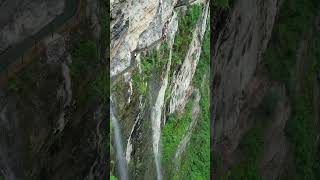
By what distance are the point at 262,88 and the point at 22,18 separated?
2539 mm

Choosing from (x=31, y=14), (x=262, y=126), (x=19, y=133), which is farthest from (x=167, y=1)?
(x=262, y=126)

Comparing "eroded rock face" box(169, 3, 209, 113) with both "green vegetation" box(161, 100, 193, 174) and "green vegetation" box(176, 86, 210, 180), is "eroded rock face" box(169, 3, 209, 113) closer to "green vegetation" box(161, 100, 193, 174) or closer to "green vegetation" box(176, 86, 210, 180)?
"green vegetation" box(161, 100, 193, 174)

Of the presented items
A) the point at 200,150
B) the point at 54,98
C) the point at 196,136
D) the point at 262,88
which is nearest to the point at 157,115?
the point at 196,136

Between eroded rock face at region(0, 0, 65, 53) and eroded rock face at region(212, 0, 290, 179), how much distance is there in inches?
62.3

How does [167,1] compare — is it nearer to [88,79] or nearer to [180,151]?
[88,79]

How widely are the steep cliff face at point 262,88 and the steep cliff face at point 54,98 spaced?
48.5 inches

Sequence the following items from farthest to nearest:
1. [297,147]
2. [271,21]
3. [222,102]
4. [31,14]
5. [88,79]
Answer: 1. [297,147]
2. [271,21]
3. [222,102]
4. [88,79]
5. [31,14]

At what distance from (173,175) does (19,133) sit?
56.0 inches

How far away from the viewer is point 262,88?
5.45 m

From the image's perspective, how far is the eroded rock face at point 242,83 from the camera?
4910mm

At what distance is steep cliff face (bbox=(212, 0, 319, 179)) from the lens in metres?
4.97

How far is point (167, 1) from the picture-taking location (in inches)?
165

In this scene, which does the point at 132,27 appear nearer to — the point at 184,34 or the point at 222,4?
the point at 184,34

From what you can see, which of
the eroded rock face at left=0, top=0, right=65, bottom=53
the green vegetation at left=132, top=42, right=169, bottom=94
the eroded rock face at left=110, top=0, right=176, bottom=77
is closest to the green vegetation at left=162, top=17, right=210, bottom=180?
the green vegetation at left=132, top=42, right=169, bottom=94
